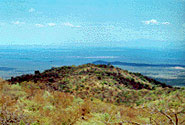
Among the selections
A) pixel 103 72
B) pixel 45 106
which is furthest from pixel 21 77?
pixel 45 106

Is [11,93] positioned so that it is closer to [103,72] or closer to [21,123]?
[21,123]

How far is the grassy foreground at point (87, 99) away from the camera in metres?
5.78

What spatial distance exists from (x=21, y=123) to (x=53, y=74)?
646 inches

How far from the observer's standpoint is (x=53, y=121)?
245 inches

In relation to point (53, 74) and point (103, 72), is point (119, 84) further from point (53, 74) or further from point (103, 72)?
point (53, 74)

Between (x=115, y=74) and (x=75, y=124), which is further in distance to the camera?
(x=115, y=74)

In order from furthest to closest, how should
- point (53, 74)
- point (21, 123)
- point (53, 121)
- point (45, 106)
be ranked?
point (53, 74)
point (45, 106)
point (53, 121)
point (21, 123)

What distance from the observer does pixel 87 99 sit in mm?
11242

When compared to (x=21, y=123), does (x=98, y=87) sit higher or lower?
lower

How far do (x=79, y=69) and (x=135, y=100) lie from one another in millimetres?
8624

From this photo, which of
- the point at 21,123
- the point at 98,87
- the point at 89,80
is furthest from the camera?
the point at 89,80

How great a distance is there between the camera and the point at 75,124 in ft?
20.5

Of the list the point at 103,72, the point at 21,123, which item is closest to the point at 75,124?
the point at 21,123

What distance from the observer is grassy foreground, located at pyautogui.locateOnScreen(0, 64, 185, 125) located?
19.0 ft
